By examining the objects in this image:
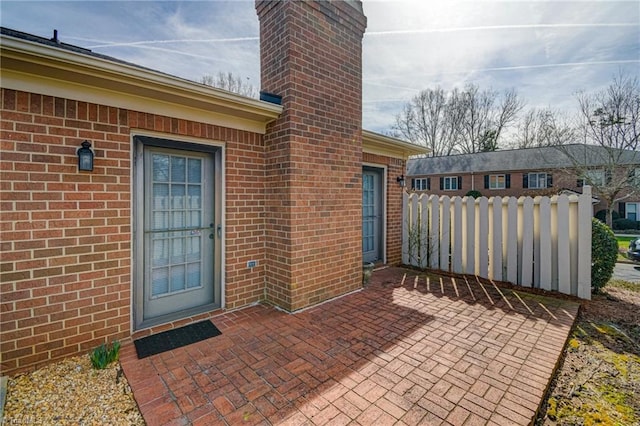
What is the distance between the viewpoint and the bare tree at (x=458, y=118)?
2608 centimetres

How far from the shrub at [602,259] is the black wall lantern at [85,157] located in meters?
7.19

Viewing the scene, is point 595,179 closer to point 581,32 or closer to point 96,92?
point 581,32

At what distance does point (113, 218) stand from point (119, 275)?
622 mm

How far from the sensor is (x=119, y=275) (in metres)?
3.02

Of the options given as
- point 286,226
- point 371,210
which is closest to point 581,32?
point 371,210

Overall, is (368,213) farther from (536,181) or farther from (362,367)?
(536,181)

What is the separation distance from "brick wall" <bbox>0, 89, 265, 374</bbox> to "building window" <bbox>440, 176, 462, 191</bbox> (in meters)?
27.4

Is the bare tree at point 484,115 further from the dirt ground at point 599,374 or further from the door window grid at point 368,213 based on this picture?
the dirt ground at point 599,374

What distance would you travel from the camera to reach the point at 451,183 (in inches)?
1054

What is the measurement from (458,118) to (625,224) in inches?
591

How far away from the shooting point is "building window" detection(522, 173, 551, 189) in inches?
888

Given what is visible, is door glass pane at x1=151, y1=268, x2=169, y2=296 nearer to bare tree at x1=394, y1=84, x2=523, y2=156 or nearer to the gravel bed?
the gravel bed

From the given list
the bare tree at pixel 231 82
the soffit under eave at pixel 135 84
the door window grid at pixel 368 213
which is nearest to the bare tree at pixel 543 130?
the door window grid at pixel 368 213

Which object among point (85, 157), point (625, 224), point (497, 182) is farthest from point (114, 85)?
point (625, 224)
